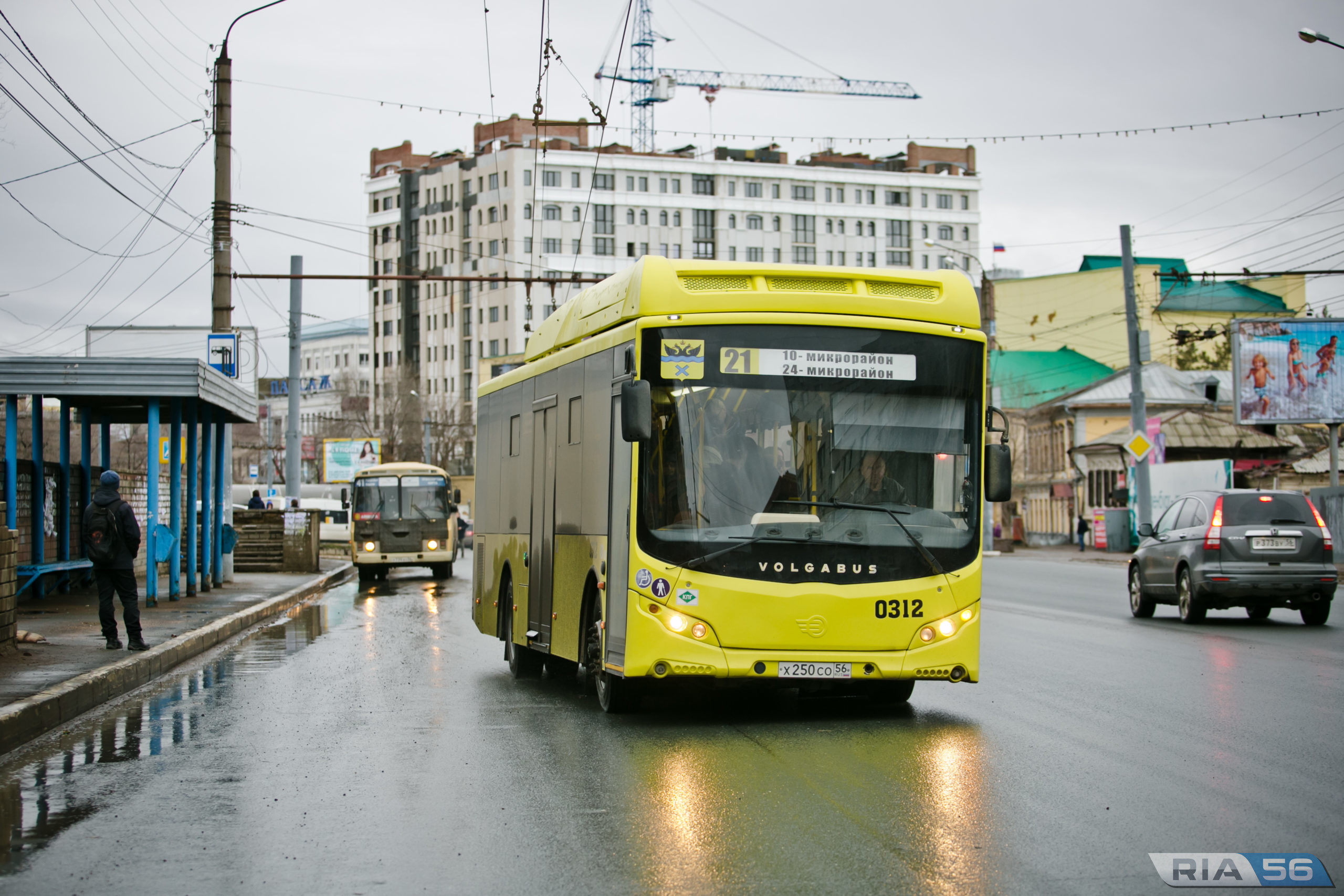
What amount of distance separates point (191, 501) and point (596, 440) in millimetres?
15698

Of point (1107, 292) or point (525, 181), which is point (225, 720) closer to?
point (1107, 292)

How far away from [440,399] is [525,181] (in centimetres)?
1955

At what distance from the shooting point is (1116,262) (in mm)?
90812

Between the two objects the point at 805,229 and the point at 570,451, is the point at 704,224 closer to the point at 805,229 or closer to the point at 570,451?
the point at 805,229

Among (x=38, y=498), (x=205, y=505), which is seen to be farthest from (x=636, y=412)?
(x=205, y=505)

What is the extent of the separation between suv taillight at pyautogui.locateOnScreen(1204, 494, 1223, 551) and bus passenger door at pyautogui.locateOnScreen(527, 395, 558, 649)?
9971mm

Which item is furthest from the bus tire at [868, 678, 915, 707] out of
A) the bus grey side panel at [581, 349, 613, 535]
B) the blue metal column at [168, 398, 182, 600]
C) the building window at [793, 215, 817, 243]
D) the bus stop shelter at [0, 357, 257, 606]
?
the building window at [793, 215, 817, 243]

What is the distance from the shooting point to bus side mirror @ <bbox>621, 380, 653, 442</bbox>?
9.23 m

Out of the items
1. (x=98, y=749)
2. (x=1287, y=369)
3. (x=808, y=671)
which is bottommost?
(x=98, y=749)

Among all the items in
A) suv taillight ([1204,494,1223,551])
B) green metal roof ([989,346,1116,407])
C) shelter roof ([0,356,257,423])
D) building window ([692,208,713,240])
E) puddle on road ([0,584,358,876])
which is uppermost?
building window ([692,208,713,240])

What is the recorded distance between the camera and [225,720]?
10945mm

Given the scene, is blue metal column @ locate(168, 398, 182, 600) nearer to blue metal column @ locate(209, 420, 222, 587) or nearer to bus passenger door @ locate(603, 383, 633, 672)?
blue metal column @ locate(209, 420, 222, 587)

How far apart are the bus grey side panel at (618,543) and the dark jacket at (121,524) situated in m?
6.61

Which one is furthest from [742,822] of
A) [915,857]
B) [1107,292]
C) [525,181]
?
[525,181]
